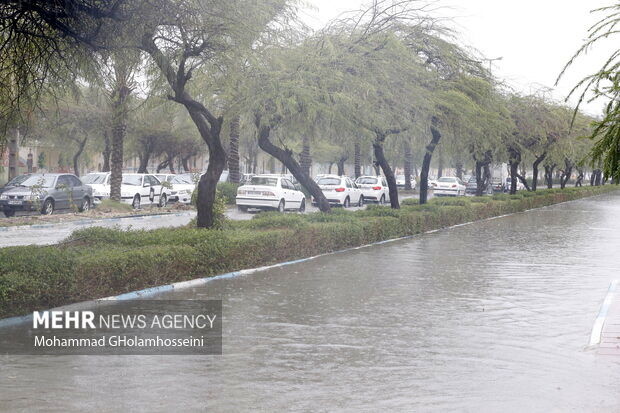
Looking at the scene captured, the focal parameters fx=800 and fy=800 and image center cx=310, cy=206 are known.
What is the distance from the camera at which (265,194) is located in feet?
110

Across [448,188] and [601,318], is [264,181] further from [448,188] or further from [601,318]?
[448,188]

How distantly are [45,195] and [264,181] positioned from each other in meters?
9.56

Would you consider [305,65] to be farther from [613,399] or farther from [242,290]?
[613,399]

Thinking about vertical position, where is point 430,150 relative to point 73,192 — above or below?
above

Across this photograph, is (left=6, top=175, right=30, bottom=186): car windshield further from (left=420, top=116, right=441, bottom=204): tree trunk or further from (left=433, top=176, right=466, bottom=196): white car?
(left=433, top=176, right=466, bottom=196): white car

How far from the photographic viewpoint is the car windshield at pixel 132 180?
3509 centimetres

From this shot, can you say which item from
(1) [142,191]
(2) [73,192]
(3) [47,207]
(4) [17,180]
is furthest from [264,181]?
(4) [17,180]

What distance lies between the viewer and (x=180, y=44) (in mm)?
14125

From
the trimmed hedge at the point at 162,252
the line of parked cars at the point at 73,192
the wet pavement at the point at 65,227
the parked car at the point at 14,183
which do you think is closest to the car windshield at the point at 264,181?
the wet pavement at the point at 65,227

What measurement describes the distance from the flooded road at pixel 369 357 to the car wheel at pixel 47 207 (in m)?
16.1

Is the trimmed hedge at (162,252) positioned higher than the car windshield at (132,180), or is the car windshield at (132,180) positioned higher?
the car windshield at (132,180)

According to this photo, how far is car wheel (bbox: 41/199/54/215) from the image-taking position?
2853 cm

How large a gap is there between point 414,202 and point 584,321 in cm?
2221

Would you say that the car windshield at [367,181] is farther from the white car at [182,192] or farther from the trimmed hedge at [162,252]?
the trimmed hedge at [162,252]
